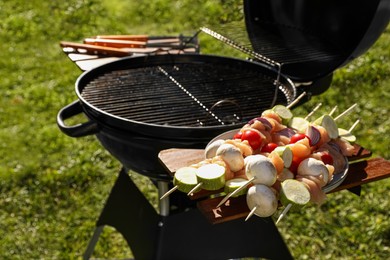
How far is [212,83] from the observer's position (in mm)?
3092

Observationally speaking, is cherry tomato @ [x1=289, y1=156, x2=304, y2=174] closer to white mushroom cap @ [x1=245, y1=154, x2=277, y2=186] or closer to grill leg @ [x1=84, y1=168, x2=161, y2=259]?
white mushroom cap @ [x1=245, y1=154, x2=277, y2=186]

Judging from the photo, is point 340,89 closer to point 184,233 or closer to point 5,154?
point 5,154

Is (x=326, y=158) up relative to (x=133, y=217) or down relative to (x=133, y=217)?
up

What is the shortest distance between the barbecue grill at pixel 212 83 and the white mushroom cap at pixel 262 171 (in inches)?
17.6

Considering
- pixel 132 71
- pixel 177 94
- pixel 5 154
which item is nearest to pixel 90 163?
pixel 5 154

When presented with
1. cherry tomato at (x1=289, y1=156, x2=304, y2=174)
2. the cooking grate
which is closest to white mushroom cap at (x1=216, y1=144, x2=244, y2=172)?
cherry tomato at (x1=289, y1=156, x2=304, y2=174)

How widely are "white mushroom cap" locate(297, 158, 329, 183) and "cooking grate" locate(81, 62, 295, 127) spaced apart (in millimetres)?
547

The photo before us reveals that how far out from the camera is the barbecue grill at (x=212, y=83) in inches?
100

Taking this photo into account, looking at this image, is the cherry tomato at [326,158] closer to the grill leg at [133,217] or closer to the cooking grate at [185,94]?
the cooking grate at [185,94]

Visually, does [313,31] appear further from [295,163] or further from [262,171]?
[262,171]

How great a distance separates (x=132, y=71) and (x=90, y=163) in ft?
6.20

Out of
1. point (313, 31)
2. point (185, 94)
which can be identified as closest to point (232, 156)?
point (185, 94)

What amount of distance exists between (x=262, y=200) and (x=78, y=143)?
3523mm

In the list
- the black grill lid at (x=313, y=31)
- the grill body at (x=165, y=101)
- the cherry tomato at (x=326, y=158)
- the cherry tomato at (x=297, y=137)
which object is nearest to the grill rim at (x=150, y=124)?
the grill body at (x=165, y=101)
